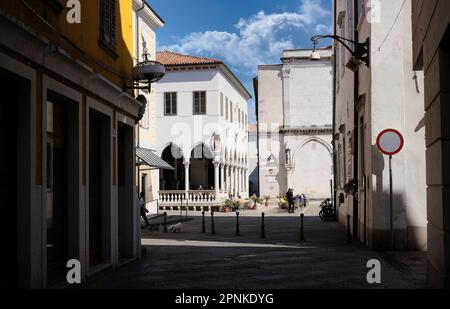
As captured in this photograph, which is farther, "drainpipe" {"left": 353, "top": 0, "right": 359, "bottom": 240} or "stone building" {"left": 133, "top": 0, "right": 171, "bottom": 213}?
"stone building" {"left": 133, "top": 0, "right": 171, "bottom": 213}

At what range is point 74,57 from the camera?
9.66m

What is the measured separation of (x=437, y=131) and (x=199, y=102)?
1470 inches

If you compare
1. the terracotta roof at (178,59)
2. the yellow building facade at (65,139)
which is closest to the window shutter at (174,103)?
the terracotta roof at (178,59)

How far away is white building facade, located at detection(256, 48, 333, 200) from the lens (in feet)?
182

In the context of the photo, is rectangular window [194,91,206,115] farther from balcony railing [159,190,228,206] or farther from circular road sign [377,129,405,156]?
circular road sign [377,129,405,156]

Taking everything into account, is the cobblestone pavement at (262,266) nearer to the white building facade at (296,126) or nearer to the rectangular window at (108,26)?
the rectangular window at (108,26)

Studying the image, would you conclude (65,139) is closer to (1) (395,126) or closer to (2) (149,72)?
(2) (149,72)

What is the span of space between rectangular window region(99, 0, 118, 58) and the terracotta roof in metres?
32.4

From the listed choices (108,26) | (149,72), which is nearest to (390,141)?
(149,72)

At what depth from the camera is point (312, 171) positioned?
5559 centimetres

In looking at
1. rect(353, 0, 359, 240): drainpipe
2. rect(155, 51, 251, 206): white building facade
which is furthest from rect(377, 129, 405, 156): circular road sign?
rect(155, 51, 251, 206): white building facade

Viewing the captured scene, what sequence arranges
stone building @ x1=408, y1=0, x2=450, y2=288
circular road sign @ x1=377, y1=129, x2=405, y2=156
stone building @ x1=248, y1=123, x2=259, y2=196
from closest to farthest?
stone building @ x1=408, y1=0, x2=450, y2=288 < circular road sign @ x1=377, y1=129, x2=405, y2=156 < stone building @ x1=248, y1=123, x2=259, y2=196

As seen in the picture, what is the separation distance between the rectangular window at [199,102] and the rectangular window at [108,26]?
32073 millimetres
